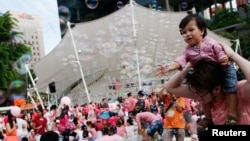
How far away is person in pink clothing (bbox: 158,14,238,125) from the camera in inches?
87.5

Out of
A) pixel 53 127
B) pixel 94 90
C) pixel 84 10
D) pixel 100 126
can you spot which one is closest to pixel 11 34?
pixel 94 90

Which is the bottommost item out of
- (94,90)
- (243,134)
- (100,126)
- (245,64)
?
(94,90)

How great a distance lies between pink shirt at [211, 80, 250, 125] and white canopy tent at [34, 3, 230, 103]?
82.3 feet

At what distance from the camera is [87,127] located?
36.5 feet

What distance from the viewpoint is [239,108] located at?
7.39 feet

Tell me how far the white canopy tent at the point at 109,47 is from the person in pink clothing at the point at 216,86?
25.1 metres

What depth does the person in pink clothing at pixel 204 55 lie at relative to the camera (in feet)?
7.29

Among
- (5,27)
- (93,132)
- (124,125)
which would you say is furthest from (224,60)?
(5,27)

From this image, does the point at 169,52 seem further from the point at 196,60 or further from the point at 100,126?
the point at 196,60

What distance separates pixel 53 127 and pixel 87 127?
1680 mm

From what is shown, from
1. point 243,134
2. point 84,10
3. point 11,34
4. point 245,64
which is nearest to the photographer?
point 243,134

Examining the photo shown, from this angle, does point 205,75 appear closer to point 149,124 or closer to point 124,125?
point 149,124

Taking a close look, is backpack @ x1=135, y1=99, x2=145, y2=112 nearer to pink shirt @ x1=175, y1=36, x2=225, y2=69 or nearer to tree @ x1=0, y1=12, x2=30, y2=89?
pink shirt @ x1=175, y1=36, x2=225, y2=69

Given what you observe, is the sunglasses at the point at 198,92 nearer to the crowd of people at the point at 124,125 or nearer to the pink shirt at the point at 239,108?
the pink shirt at the point at 239,108
